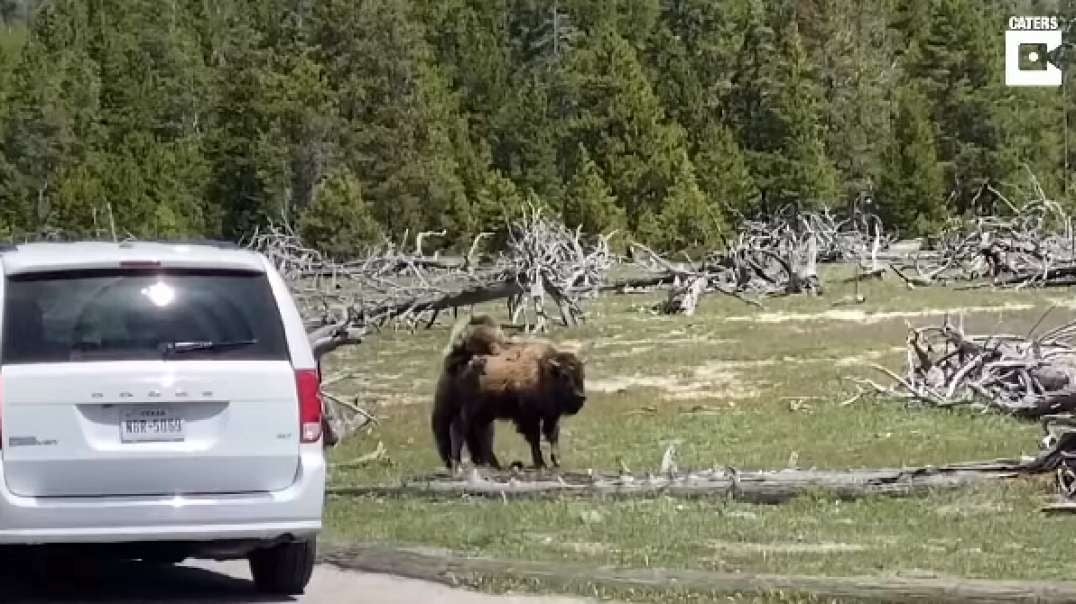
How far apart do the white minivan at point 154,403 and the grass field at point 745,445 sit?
2133 millimetres

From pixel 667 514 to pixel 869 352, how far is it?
1459 cm

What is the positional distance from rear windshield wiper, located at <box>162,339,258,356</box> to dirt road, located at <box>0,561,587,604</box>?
4.84 ft

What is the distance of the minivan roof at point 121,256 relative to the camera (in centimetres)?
927

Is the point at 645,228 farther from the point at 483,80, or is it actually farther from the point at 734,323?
the point at 734,323

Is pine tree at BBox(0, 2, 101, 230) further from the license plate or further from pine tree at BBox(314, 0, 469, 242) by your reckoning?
the license plate

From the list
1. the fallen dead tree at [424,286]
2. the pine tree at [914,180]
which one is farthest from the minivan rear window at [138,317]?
the pine tree at [914,180]

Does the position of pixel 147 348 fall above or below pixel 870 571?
above

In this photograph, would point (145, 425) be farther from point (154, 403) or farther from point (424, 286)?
point (424, 286)

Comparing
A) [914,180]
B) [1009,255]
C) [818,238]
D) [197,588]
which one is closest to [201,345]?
[197,588]

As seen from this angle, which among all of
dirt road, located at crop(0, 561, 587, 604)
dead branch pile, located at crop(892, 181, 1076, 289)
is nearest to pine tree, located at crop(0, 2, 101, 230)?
dead branch pile, located at crop(892, 181, 1076, 289)

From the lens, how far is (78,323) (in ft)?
30.3

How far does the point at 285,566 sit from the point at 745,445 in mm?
8204

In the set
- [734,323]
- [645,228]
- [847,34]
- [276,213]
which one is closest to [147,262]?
[734,323]

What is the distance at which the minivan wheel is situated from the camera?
996 cm
